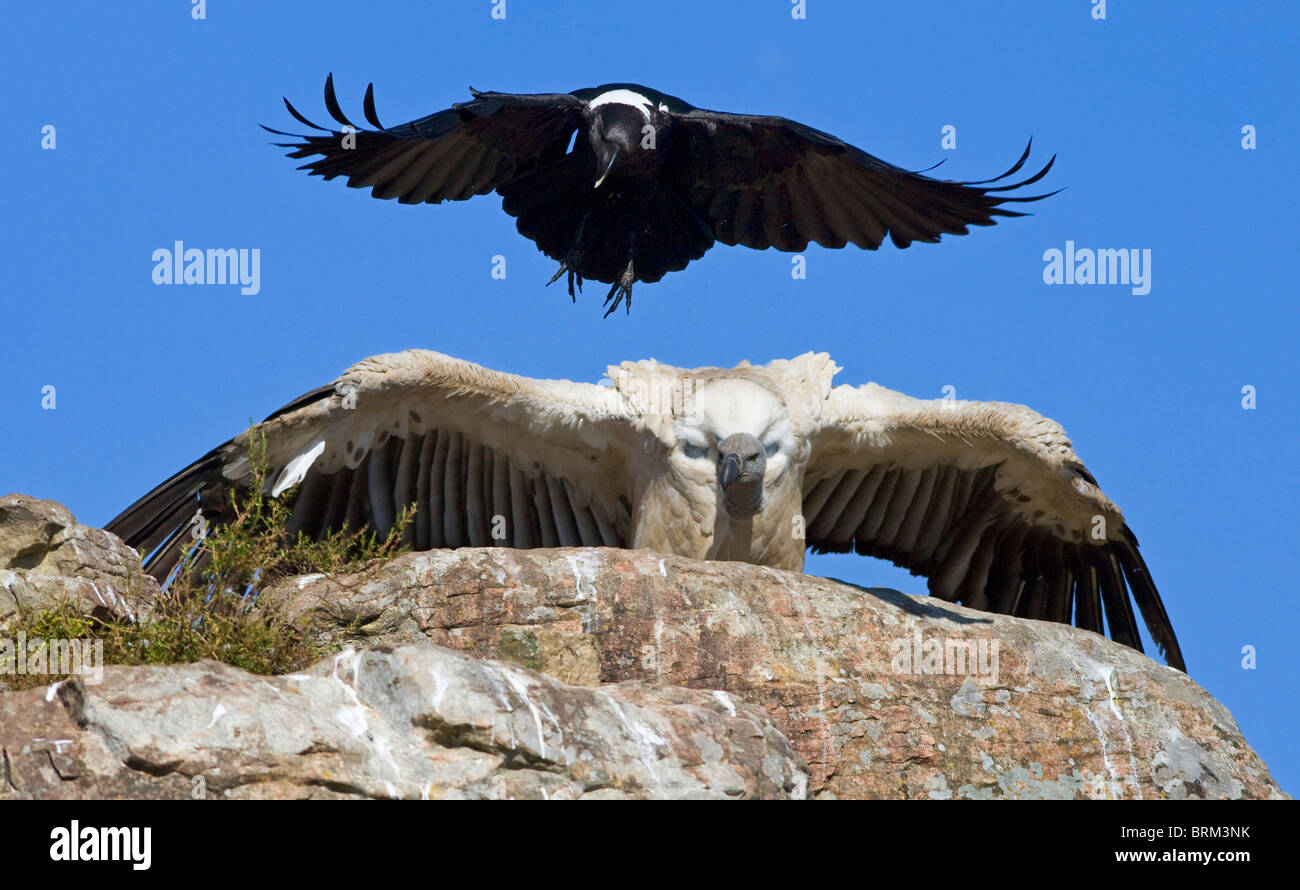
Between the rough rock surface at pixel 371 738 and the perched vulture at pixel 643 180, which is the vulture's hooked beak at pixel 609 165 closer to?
the perched vulture at pixel 643 180

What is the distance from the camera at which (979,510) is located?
12.2m

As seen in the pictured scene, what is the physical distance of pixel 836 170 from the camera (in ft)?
40.7

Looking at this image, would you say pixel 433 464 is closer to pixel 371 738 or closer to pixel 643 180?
pixel 643 180

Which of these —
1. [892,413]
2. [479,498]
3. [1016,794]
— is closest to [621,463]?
[479,498]

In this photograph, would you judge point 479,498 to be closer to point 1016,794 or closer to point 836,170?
point 836,170

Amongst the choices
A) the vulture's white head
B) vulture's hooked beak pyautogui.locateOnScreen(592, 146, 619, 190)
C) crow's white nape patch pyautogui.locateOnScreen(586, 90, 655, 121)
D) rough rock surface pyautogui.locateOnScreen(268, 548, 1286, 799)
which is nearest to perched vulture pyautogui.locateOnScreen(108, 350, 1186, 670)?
the vulture's white head

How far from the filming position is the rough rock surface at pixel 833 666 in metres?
9.52

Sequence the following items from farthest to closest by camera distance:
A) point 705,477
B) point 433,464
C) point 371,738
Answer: point 433,464, point 705,477, point 371,738

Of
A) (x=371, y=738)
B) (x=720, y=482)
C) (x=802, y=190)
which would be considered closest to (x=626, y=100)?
(x=802, y=190)

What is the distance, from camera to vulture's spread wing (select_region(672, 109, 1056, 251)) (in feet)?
39.9

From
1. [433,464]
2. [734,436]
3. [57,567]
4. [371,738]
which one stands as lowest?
[371,738]

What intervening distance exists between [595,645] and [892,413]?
2847 mm

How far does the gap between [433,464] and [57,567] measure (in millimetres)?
2828

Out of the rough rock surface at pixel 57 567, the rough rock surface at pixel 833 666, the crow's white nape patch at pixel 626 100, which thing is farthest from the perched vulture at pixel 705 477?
the crow's white nape patch at pixel 626 100
